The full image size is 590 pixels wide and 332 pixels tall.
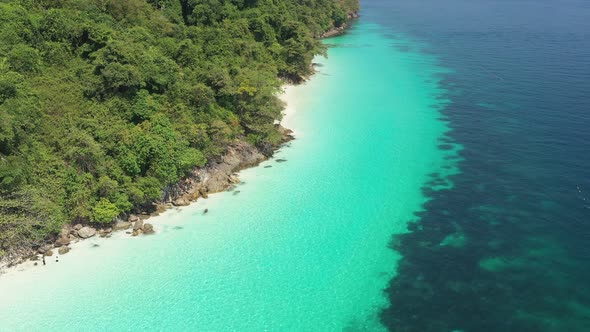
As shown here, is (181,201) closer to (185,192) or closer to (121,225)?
(185,192)

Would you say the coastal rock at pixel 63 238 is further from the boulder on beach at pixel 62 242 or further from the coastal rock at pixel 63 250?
the coastal rock at pixel 63 250

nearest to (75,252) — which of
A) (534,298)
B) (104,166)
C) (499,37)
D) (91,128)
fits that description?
(104,166)

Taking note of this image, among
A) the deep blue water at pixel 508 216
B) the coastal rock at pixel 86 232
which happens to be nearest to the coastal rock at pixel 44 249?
the coastal rock at pixel 86 232

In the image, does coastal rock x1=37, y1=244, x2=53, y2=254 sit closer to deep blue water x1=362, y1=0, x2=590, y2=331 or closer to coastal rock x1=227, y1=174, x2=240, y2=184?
coastal rock x1=227, y1=174, x2=240, y2=184

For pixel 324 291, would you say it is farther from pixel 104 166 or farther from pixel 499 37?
pixel 499 37

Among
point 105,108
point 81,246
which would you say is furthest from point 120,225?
point 105,108

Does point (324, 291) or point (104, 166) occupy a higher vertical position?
point (104, 166)
